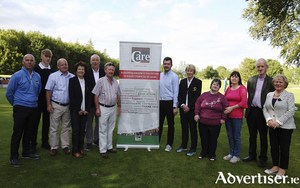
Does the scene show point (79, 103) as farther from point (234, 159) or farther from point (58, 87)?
point (234, 159)

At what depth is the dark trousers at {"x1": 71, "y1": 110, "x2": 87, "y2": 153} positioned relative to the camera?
390 cm

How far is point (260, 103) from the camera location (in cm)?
363

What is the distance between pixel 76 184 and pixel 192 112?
2.68 m

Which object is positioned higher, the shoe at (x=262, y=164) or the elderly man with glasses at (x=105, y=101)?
the elderly man with glasses at (x=105, y=101)

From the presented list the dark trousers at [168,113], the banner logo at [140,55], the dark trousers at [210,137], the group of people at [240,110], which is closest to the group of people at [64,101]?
the banner logo at [140,55]

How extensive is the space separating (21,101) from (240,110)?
4.19 meters

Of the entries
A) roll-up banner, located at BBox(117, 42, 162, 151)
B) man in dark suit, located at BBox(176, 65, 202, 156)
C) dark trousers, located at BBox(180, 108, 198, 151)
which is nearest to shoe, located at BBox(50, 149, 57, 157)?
roll-up banner, located at BBox(117, 42, 162, 151)

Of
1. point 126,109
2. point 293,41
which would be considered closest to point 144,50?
point 126,109

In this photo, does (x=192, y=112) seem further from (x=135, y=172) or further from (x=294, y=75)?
(x=294, y=75)

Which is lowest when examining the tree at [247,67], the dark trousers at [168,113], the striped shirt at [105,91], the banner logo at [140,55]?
the dark trousers at [168,113]

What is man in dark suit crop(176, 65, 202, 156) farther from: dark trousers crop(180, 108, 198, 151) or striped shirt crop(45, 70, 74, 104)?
striped shirt crop(45, 70, 74, 104)

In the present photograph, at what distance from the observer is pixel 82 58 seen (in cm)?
3984

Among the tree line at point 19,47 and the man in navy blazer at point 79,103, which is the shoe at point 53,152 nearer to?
the man in navy blazer at point 79,103

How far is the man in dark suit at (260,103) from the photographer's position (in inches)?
143
